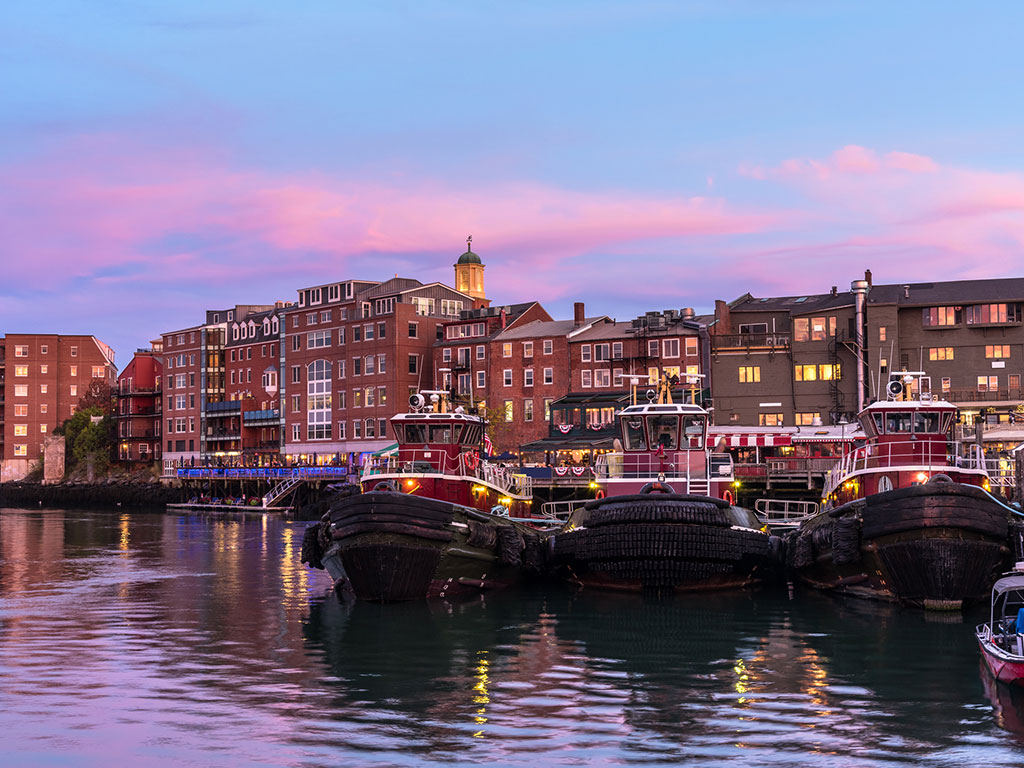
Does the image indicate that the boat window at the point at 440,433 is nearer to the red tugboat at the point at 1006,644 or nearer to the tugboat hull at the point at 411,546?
the tugboat hull at the point at 411,546

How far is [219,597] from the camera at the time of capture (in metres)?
38.9

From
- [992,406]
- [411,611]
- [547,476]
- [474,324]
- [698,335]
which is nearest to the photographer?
[411,611]

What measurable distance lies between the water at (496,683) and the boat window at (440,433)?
6.08m

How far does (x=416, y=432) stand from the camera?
135 feet

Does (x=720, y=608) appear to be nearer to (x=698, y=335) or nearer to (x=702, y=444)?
(x=702, y=444)

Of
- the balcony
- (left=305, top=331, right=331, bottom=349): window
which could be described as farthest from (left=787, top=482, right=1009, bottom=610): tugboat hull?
(left=305, top=331, right=331, bottom=349): window

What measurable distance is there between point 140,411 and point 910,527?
138790mm

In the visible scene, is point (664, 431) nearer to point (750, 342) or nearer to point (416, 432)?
point (416, 432)

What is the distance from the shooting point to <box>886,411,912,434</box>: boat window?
126 feet

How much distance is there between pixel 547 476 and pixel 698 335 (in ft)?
84.9

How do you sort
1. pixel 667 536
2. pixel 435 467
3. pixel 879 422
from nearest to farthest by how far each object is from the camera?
pixel 667 536 → pixel 879 422 → pixel 435 467

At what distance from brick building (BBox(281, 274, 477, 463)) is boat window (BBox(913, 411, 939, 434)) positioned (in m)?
73.2

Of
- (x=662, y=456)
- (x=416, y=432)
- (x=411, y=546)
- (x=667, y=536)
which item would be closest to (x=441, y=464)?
(x=416, y=432)

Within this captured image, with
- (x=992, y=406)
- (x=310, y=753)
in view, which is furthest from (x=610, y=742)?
(x=992, y=406)
